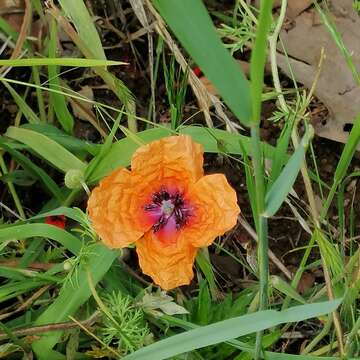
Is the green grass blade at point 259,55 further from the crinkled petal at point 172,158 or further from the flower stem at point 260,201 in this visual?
the crinkled petal at point 172,158

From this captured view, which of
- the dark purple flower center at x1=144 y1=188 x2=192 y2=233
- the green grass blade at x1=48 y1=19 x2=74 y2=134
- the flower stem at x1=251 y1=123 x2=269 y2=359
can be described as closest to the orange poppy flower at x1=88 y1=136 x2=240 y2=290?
Result: the dark purple flower center at x1=144 y1=188 x2=192 y2=233

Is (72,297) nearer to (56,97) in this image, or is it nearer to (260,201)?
(56,97)

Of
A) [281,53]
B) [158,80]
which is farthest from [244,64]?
[158,80]

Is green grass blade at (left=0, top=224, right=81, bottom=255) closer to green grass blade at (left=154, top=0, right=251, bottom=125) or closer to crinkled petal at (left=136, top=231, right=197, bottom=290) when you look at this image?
crinkled petal at (left=136, top=231, right=197, bottom=290)

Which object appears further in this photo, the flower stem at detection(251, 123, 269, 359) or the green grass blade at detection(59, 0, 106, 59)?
the green grass blade at detection(59, 0, 106, 59)

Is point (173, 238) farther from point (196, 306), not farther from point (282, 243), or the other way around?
point (282, 243)

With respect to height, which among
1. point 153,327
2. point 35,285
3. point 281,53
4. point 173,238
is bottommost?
point 153,327
